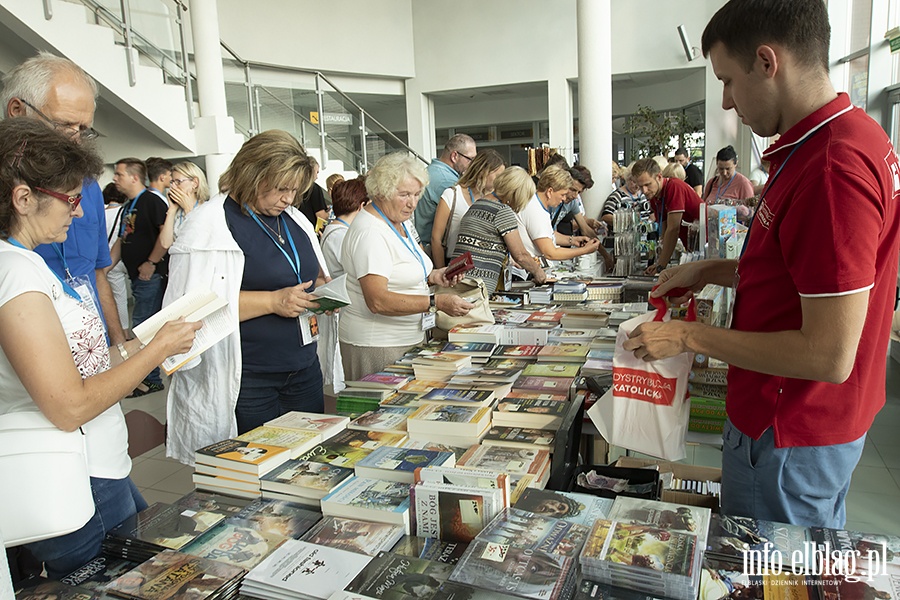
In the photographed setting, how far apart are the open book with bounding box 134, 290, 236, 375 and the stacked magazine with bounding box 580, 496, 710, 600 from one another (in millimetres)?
1091

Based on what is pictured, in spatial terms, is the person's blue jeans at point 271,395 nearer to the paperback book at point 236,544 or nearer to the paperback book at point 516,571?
the paperback book at point 236,544

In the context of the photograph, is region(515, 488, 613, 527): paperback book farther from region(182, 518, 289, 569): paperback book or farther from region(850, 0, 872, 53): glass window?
region(850, 0, 872, 53): glass window

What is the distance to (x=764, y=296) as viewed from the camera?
1.21 m

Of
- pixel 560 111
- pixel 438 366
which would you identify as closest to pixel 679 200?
pixel 438 366

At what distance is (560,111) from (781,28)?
11.7 metres

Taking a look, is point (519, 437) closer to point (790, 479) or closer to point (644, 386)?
point (644, 386)

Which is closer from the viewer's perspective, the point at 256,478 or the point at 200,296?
the point at 256,478

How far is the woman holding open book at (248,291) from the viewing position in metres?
2.09

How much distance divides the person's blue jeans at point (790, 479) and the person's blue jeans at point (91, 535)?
1.40 metres

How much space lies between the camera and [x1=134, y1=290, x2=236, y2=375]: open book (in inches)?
60.6

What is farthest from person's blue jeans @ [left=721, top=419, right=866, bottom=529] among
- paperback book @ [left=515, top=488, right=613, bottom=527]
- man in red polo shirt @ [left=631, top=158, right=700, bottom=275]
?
man in red polo shirt @ [left=631, top=158, right=700, bottom=275]

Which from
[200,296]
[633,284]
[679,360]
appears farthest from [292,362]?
[633,284]

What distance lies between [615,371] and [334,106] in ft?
29.3

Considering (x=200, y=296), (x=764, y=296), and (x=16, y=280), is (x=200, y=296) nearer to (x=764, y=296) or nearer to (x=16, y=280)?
(x=16, y=280)
